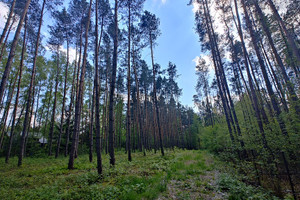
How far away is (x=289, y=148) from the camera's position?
4.05 meters

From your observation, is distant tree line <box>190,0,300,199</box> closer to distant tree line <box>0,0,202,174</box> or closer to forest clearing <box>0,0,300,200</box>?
forest clearing <box>0,0,300,200</box>

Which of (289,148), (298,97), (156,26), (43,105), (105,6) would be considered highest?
(156,26)

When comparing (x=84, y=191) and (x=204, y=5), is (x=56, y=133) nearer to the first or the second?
(x=84, y=191)

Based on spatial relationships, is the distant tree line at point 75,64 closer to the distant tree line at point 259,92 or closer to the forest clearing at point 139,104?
the forest clearing at point 139,104

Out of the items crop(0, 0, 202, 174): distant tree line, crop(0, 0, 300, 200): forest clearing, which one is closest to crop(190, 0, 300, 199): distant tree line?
crop(0, 0, 300, 200): forest clearing

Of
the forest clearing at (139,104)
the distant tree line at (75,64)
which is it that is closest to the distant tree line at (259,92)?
the forest clearing at (139,104)

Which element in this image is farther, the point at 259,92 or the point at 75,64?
the point at 75,64

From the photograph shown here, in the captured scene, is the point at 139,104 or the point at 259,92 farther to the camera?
the point at 139,104

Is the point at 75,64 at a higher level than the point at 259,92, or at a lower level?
higher

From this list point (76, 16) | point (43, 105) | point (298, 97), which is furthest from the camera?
point (43, 105)

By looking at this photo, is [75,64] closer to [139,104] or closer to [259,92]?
[139,104]

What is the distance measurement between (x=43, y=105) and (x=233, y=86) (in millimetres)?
32326

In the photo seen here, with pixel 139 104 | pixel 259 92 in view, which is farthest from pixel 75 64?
pixel 259 92

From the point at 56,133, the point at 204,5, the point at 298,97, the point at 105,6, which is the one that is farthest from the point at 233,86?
the point at 56,133
